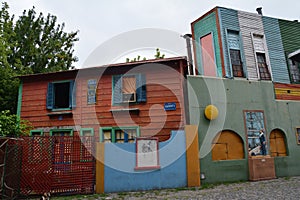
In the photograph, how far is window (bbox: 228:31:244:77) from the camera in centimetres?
1115

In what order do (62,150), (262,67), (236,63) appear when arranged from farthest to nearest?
(262,67)
(236,63)
(62,150)

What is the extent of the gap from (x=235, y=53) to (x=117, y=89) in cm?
595

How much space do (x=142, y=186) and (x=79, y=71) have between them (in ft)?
19.9

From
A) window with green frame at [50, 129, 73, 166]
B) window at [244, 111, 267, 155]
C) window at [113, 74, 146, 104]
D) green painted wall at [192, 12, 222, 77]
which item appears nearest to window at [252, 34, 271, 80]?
green painted wall at [192, 12, 222, 77]

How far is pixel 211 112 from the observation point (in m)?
9.26

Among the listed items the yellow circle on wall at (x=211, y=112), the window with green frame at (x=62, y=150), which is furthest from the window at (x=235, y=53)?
the window with green frame at (x=62, y=150)

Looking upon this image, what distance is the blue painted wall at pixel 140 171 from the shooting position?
25.7 feet

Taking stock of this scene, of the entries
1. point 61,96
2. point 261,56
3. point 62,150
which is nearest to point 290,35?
point 261,56

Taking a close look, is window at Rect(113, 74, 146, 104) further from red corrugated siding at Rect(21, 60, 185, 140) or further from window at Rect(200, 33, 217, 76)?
window at Rect(200, 33, 217, 76)

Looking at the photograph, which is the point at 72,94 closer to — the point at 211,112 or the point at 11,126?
the point at 11,126

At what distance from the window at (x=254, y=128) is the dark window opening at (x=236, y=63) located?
2.03 meters

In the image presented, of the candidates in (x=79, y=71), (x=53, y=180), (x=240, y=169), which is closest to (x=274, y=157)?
(x=240, y=169)

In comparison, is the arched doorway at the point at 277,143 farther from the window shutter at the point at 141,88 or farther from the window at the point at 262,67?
the window shutter at the point at 141,88

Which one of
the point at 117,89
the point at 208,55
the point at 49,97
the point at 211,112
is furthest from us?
the point at 208,55
